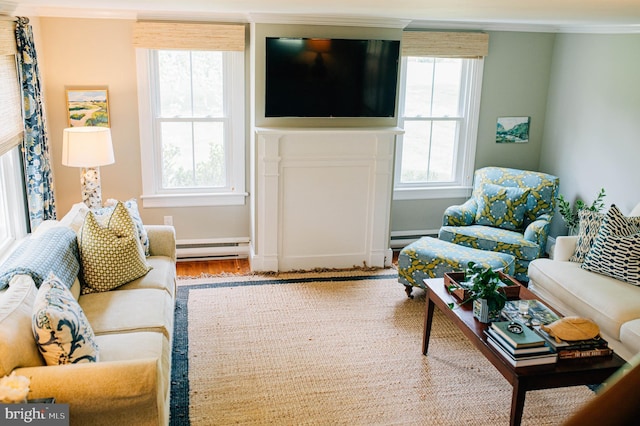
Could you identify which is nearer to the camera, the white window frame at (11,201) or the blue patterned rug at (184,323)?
the blue patterned rug at (184,323)

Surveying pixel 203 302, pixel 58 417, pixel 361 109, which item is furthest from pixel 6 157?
pixel 361 109

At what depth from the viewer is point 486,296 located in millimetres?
3152

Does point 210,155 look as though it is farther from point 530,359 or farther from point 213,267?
point 530,359

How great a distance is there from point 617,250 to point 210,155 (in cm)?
331

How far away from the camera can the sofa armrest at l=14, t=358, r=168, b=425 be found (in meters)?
2.31

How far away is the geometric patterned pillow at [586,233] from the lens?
13.7ft

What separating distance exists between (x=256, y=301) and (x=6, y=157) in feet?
6.60

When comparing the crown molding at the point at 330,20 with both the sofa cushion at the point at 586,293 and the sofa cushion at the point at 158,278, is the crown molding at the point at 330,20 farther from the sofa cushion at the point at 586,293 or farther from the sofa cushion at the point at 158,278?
the sofa cushion at the point at 586,293

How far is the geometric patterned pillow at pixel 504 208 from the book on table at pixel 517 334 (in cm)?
229

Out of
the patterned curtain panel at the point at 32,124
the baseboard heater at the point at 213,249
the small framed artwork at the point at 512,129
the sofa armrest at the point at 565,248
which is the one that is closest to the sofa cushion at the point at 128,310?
the patterned curtain panel at the point at 32,124

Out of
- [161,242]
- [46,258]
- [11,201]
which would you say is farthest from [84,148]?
[46,258]

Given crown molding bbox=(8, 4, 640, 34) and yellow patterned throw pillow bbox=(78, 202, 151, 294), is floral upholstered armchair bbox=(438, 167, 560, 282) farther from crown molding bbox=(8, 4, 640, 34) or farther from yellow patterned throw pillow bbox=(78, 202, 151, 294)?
yellow patterned throw pillow bbox=(78, 202, 151, 294)

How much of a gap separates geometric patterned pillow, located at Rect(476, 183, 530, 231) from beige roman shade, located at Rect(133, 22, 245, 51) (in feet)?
8.34

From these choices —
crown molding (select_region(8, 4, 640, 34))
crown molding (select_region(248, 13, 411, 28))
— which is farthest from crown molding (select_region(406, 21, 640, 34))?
crown molding (select_region(248, 13, 411, 28))
